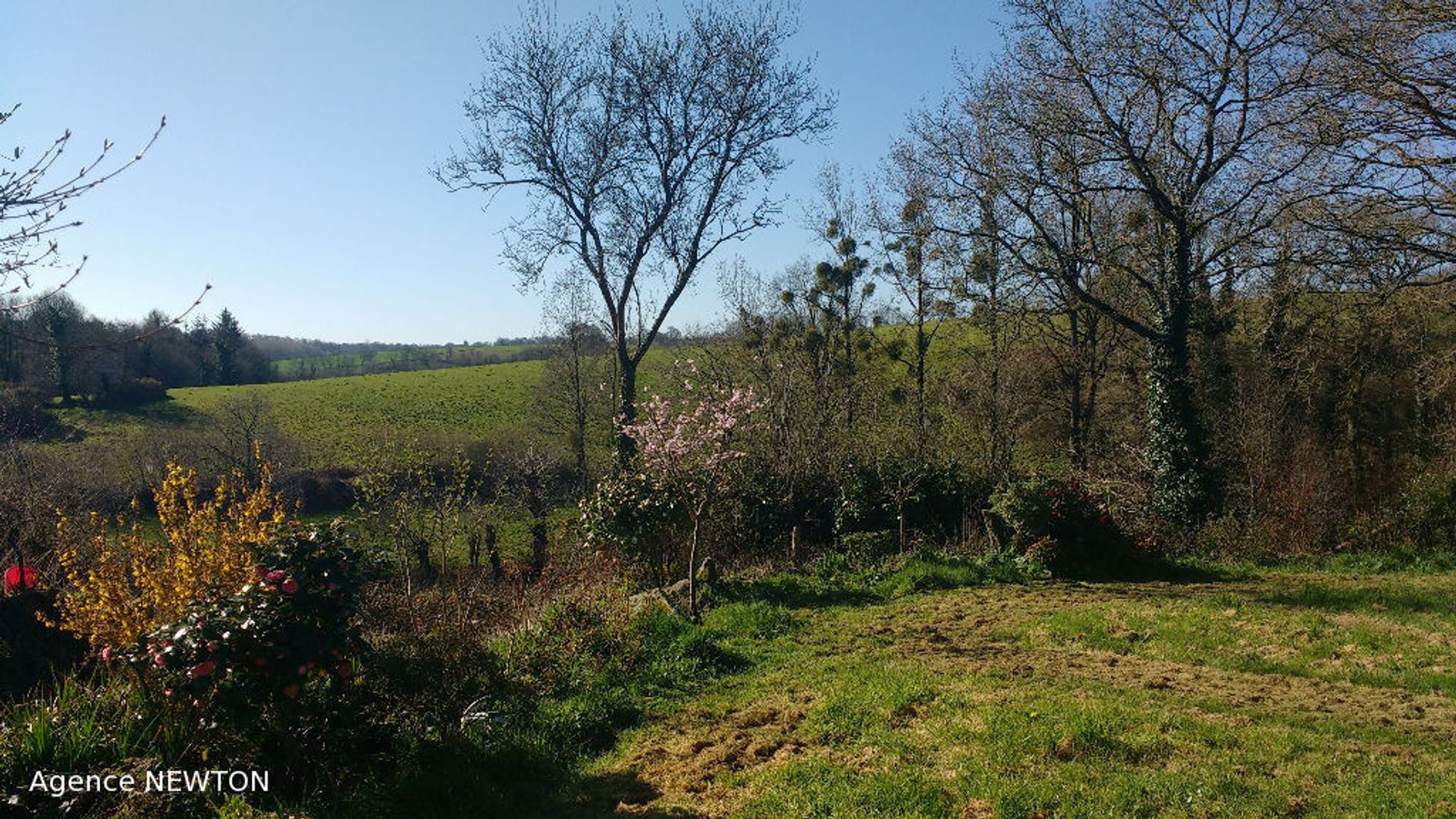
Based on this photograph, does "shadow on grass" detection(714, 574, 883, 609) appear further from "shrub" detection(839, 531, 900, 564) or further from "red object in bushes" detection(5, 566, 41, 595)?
"red object in bushes" detection(5, 566, 41, 595)

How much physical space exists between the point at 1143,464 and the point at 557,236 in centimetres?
1493

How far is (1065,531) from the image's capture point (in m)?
11.0

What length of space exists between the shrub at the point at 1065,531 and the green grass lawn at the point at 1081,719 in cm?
195

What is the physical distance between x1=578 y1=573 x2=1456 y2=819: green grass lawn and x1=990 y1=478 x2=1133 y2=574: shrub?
76.6 inches

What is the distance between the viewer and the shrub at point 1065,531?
1085cm

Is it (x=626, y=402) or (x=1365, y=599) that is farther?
(x=626, y=402)

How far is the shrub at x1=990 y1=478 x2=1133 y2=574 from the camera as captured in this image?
10.9 m

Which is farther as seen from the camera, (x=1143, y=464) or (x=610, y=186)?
(x=610, y=186)

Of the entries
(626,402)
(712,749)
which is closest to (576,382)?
(626,402)

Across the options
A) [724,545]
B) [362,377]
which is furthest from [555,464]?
[362,377]

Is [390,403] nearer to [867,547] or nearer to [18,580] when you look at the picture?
[867,547]

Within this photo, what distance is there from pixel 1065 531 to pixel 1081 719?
6.47 meters

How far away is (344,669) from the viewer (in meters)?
4.59

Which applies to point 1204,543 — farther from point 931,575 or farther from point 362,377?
point 362,377
